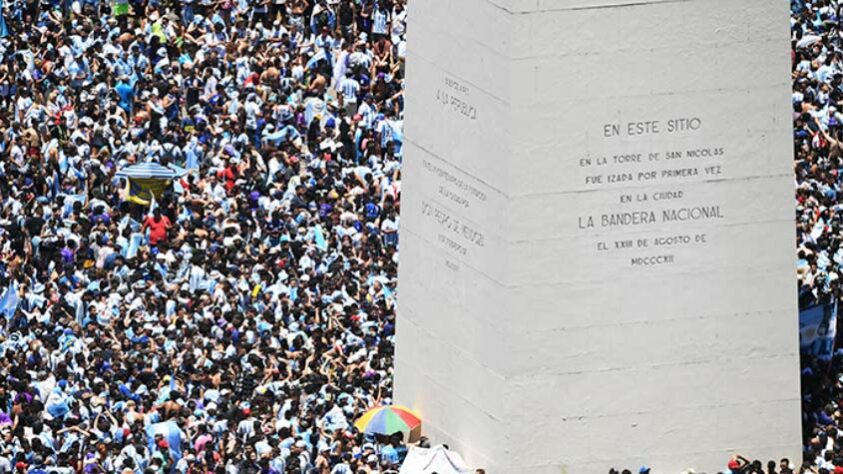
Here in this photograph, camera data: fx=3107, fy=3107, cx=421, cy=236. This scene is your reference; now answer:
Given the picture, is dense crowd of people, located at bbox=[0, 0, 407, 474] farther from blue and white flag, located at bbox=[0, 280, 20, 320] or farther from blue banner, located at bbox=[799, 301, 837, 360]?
blue banner, located at bbox=[799, 301, 837, 360]

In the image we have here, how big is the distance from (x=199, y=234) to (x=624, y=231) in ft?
43.1

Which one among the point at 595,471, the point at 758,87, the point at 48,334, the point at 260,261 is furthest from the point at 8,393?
the point at 758,87

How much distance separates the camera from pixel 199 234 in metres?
57.9

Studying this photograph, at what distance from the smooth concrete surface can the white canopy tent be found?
334 mm

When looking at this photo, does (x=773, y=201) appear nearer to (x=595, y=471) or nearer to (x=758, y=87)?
(x=758, y=87)

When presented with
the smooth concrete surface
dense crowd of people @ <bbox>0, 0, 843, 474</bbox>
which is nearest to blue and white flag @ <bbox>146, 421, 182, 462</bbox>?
dense crowd of people @ <bbox>0, 0, 843, 474</bbox>

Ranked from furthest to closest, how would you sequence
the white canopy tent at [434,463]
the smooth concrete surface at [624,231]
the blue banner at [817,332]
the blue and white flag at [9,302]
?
the blue and white flag at [9,302] < the blue banner at [817,332] < the white canopy tent at [434,463] < the smooth concrete surface at [624,231]

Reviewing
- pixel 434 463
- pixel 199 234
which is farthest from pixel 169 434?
pixel 199 234

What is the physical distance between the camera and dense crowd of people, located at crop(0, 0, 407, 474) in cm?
4978

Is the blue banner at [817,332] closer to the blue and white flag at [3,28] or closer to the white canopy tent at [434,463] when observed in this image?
the white canopy tent at [434,463]

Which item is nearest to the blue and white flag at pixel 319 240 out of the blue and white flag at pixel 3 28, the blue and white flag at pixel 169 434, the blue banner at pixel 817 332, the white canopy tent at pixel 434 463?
the blue and white flag at pixel 169 434

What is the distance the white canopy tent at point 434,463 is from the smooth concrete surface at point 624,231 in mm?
334

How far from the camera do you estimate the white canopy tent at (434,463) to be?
4759cm

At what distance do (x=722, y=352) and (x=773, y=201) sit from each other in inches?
95.6
